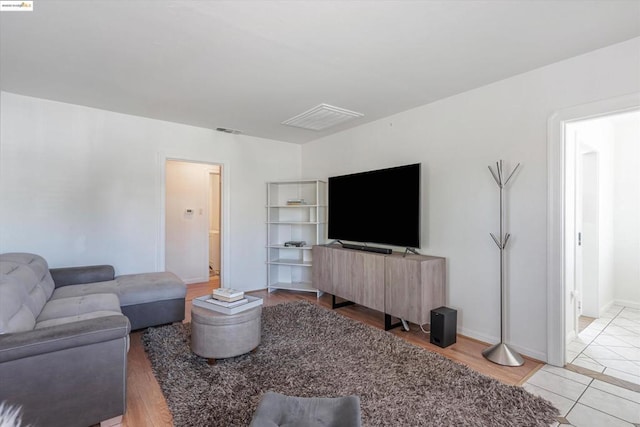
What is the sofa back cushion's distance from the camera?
1.80 meters

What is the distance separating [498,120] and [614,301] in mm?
3245

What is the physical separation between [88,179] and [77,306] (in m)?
1.77

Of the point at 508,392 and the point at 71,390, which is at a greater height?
the point at 71,390

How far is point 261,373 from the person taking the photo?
226 centimetres

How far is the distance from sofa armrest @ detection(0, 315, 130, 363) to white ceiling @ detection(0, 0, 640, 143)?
6.08 ft

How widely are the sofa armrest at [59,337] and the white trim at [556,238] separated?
309cm

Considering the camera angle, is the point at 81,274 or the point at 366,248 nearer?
the point at 81,274

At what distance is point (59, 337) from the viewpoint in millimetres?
1597

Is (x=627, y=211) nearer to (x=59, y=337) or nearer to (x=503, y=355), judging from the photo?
(x=503, y=355)

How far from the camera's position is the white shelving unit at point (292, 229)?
4.83 metres

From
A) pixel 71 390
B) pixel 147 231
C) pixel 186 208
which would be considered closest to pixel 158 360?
pixel 71 390

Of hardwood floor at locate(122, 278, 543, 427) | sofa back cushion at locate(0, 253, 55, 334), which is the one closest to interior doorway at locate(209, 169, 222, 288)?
hardwood floor at locate(122, 278, 543, 427)

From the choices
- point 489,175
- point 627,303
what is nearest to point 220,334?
point 489,175

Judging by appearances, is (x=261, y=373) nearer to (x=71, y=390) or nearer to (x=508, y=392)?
(x=71, y=390)
